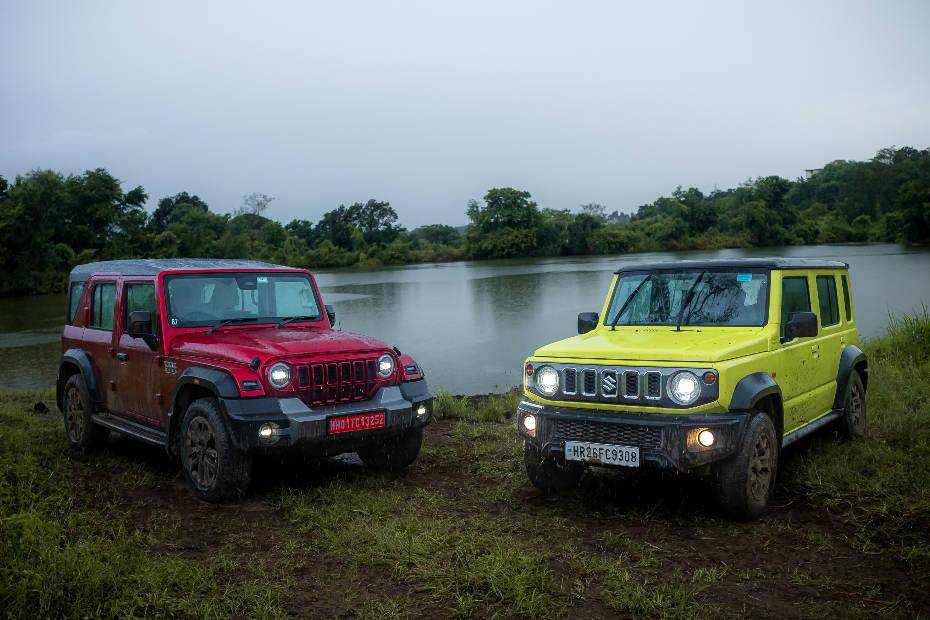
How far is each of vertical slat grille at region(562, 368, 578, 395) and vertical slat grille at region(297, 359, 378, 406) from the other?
1.72 meters

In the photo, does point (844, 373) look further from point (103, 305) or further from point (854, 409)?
point (103, 305)

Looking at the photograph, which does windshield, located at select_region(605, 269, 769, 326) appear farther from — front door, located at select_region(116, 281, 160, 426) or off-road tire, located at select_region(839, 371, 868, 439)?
front door, located at select_region(116, 281, 160, 426)

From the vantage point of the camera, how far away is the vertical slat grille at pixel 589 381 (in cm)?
564

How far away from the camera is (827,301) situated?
7.13 m

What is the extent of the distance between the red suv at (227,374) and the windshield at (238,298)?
0.03ft

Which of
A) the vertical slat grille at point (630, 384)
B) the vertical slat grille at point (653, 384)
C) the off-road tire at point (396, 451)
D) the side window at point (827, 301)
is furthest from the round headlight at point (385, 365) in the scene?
the side window at point (827, 301)

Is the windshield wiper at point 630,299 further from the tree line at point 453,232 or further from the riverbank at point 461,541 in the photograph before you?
the tree line at point 453,232

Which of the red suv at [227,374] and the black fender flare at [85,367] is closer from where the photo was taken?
the red suv at [227,374]

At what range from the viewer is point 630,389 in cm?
550

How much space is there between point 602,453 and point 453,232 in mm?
113486

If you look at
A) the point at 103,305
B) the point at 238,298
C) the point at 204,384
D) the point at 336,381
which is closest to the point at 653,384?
the point at 336,381

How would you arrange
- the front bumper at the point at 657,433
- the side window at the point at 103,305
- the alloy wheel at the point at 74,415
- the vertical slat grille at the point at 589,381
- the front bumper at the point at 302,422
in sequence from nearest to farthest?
the front bumper at the point at 657,433 → the vertical slat grille at the point at 589,381 → the front bumper at the point at 302,422 → the side window at the point at 103,305 → the alloy wheel at the point at 74,415

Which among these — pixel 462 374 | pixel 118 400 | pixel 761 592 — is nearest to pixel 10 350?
pixel 462 374

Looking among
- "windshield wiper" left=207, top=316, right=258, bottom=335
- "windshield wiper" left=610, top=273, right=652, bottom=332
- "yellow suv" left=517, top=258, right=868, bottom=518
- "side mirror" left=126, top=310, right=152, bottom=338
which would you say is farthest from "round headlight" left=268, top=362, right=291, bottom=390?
"windshield wiper" left=610, top=273, right=652, bottom=332
